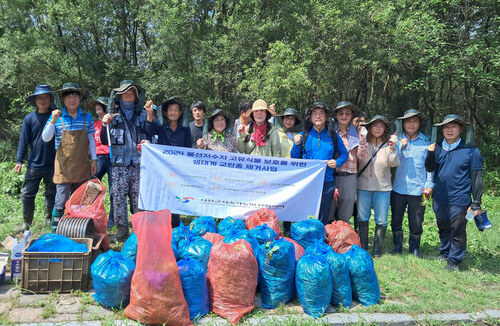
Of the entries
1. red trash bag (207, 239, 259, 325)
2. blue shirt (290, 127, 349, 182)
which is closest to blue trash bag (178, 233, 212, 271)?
red trash bag (207, 239, 259, 325)

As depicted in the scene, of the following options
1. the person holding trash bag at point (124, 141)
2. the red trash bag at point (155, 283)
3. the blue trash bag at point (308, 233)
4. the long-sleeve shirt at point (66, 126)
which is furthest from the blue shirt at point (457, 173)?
the long-sleeve shirt at point (66, 126)

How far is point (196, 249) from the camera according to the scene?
3.88 metres

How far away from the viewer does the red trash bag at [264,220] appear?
15.1 feet

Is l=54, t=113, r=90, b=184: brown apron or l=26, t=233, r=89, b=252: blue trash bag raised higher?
l=54, t=113, r=90, b=184: brown apron

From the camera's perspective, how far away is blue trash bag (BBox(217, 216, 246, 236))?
456 cm

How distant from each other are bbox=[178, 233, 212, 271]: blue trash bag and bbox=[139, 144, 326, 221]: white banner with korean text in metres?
1.21

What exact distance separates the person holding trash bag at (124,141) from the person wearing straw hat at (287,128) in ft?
7.33

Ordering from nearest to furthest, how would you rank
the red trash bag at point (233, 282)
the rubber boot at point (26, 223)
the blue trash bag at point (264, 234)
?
the red trash bag at point (233, 282)
the blue trash bag at point (264, 234)
the rubber boot at point (26, 223)

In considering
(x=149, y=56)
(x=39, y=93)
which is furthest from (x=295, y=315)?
(x=149, y=56)

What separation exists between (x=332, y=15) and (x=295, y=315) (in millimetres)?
10189

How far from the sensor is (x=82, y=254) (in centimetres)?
372

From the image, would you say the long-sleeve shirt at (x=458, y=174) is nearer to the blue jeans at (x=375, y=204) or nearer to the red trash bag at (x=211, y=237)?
the blue jeans at (x=375, y=204)

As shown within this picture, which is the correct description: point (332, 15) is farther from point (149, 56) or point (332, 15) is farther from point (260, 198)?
point (260, 198)

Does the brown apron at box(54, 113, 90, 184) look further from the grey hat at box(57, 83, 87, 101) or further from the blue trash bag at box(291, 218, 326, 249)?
the blue trash bag at box(291, 218, 326, 249)
